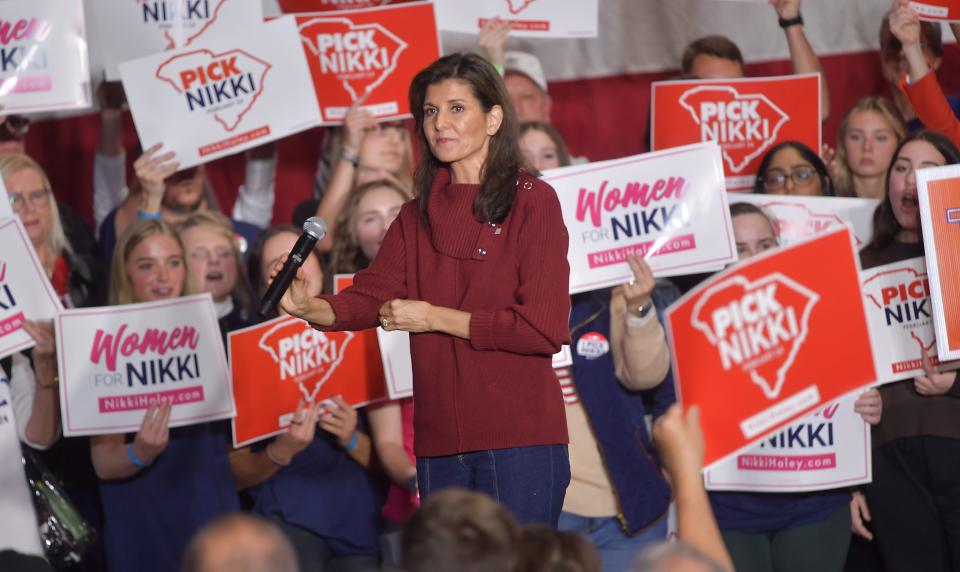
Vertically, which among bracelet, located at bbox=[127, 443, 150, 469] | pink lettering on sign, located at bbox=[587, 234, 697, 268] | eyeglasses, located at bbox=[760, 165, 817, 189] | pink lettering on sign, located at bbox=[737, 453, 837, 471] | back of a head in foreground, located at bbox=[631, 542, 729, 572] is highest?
eyeglasses, located at bbox=[760, 165, 817, 189]

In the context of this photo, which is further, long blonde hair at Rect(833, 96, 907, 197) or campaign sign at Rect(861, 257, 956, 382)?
long blonde hair at Rect(833, 96, 907, 197)

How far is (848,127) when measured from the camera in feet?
15.7

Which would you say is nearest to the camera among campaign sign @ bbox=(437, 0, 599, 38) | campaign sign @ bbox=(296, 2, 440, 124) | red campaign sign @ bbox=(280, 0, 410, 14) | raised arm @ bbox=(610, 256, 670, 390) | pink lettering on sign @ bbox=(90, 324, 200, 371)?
raised arm @ bbox=(610, 256, 670, 390)

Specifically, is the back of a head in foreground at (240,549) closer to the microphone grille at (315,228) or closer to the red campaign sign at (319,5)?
the microphone grille at (315,228)

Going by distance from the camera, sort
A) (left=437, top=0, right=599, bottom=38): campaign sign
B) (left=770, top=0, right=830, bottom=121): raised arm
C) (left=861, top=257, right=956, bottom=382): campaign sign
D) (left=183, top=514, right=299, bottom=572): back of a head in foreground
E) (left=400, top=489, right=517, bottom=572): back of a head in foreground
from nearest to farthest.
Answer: (left=183, top=514, right=299, bottom=572): back of a head in foreground, (left=400, top=489, right=517, bottom=572): back of a head in foreground, (left=861, top=257, right=956, bottom=382): campaign sign, (left=437, top=0, right=599, bottom=38): campaign sign, (left=770, top=0, right=830, bottom=121): raised arm

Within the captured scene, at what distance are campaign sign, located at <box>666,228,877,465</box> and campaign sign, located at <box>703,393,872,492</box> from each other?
969mm

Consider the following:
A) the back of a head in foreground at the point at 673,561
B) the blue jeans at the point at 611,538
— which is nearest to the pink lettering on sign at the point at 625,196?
the blue jeans at the point at 611,538

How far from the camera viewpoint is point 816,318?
118 inches

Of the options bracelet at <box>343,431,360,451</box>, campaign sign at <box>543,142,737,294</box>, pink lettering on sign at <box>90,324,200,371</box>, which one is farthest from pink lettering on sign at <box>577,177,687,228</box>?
pink lettering on sign at <box>90,324,200,371</box>

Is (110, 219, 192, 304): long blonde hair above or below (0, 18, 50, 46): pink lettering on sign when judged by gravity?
below

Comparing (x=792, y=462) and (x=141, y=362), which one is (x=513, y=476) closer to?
(x=792, y=462)

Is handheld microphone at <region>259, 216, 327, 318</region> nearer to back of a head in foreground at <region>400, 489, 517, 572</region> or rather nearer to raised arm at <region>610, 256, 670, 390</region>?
back of a head in foreground at <region>400, 489, 517, 572</region>

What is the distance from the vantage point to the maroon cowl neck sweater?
2680 millimetres

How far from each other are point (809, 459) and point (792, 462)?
0.17ft
